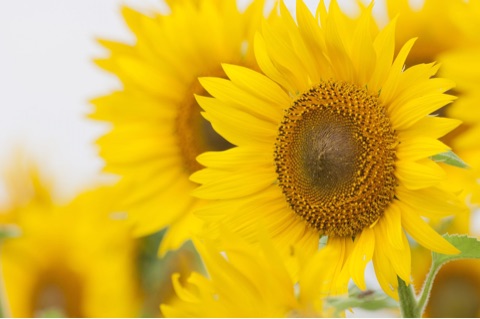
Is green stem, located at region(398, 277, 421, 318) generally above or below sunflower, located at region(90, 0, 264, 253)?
below

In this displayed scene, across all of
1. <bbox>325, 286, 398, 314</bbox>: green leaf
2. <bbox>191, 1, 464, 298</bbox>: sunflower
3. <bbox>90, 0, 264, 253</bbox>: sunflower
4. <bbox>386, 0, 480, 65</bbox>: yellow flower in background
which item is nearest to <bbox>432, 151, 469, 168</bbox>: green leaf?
<bbox>191, 1, 464, 298</bbox>: sunflower

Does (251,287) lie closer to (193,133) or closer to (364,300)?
(364,300)

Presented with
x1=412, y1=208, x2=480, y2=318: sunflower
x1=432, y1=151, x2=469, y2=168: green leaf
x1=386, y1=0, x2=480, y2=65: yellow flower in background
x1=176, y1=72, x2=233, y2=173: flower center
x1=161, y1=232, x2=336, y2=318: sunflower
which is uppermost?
x1=386, y1=0, x2=480, y2=65: yellow flower in background

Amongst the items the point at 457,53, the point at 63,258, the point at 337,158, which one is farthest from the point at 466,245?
the point at 63,258

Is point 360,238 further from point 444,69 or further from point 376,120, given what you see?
point 444,69

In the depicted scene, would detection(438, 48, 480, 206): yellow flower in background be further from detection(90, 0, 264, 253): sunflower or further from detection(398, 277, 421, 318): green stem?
detection(90, 0, 264, 253): sunflower

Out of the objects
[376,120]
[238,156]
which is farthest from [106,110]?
[376,120]
